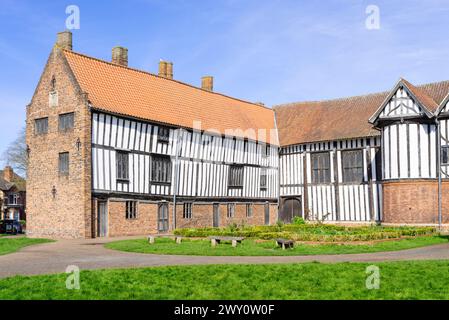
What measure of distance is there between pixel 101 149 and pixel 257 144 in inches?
Result: 583

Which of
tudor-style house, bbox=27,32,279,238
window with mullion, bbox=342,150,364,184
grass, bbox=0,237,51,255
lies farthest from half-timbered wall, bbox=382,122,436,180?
grass, bbox=0,237,51,255

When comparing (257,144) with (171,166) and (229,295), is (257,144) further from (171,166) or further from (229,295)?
(229,295)

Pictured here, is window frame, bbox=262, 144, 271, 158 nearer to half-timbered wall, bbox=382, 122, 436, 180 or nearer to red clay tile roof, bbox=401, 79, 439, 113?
half-timbered wall, bbox=382, 122, 436, 180

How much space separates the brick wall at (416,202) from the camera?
31.2 metres

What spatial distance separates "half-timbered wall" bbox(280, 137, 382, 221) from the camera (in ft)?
121

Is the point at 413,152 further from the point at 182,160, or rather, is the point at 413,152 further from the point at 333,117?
the point at 182,160

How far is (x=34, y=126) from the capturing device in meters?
32.3

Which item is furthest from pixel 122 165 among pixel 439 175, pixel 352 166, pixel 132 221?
pixel 439 175

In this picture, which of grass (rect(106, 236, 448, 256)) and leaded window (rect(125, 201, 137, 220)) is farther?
leaded window (rect(125, 201, 137, 220))

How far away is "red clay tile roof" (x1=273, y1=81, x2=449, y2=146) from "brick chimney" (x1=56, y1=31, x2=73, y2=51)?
58.3ft

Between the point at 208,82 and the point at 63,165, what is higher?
the point at 208,82

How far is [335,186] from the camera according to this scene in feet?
127

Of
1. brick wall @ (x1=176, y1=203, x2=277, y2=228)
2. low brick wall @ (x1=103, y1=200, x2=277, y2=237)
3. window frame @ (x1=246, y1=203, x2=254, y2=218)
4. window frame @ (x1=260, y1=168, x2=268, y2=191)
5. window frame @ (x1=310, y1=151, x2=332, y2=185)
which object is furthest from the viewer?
window frame @ (x1=260, y1=168, x2=268, y2=191)

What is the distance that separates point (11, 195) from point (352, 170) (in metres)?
42.1
